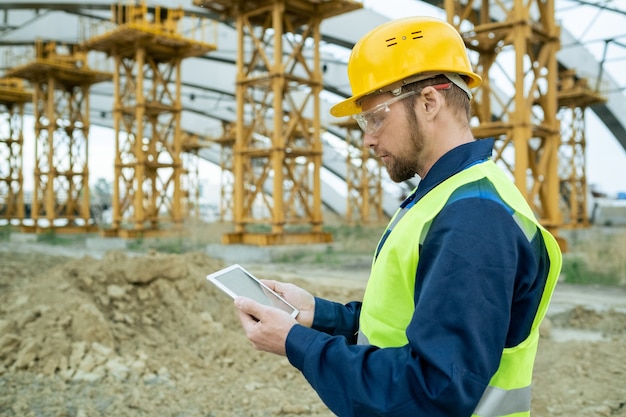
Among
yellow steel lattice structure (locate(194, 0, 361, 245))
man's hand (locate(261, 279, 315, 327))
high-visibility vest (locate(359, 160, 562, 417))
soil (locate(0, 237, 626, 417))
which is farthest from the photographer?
yellow steel lattice structure (locate(194, 0, 361, 245))

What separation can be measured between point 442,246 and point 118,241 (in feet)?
67.4

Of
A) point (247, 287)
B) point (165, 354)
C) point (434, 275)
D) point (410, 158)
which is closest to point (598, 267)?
point (165, 354)

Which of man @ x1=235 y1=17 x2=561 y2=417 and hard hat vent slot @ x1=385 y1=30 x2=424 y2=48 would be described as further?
hard hat vent slot @ x1=385 y1=30 x2=424 y2=48

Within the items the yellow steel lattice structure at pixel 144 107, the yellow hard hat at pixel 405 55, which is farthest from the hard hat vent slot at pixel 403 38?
the yellow steel lattice structure at pixel 144 107

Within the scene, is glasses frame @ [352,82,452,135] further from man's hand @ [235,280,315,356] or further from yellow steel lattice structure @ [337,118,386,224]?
yellow steel lattice structure @ [337,118,386,224]

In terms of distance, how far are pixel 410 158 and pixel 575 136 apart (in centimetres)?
3121

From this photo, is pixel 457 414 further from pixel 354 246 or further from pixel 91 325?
pixel 354 246

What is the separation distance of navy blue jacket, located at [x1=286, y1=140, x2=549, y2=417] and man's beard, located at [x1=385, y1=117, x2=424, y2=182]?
0.30 metres

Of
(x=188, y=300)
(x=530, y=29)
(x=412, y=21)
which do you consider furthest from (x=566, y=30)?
(x=412, y=21)

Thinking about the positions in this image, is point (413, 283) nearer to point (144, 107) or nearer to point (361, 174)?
point (144, 107)

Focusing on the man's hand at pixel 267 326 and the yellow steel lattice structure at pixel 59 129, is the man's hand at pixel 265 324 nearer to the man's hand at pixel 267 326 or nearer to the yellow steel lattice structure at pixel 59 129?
the man's hand at pixel 267 326

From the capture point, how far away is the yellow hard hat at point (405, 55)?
168 centimetres

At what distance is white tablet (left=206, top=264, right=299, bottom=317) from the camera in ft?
6.61

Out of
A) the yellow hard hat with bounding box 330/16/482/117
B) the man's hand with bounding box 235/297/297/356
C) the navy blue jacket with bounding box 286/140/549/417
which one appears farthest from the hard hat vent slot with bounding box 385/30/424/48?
the man's hand with bounding box 235/297/297/356
